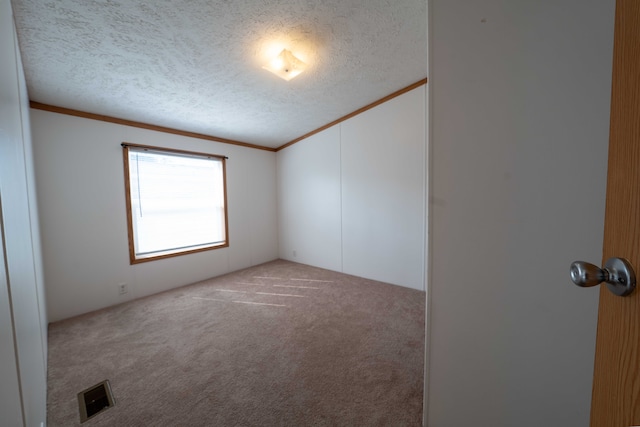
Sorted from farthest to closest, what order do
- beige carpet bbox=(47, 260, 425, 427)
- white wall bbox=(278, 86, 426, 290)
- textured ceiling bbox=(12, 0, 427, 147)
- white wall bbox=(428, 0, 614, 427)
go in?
white wall bbox=(278, 86, 426, 290) < textured ceiling bbox=(12, 0, 427, 147) < beige carpet bbox=(47, 260, 425, 427) < white wall bbox=(428, 0, 614, 427)

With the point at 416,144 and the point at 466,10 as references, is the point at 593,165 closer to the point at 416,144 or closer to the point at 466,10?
the point at 466,10

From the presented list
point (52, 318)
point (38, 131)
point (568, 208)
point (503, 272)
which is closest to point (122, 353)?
point (52, 318)

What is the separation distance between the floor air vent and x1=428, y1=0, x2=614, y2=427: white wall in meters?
1.96

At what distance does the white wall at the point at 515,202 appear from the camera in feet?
2.28

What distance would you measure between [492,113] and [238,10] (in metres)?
1.75

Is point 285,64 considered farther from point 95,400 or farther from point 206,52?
point 95,400

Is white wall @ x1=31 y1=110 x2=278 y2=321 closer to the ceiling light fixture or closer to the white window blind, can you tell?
the white window blind

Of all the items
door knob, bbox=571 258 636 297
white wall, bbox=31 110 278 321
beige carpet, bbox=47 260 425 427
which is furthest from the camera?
white wall, bbox=31 110 278 321

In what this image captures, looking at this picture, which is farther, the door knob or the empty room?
the empty room

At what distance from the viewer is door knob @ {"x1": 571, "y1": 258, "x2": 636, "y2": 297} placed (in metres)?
0.42

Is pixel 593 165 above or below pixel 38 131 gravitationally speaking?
below

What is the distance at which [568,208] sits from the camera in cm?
72

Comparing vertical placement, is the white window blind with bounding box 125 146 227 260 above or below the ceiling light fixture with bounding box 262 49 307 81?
below

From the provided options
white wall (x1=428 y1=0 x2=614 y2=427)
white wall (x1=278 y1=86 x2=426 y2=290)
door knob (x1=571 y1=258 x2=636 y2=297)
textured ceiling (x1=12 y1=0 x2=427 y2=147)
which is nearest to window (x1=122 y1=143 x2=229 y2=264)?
textured ceiling (x1=12 y1=0 x2=427 y2=147)
